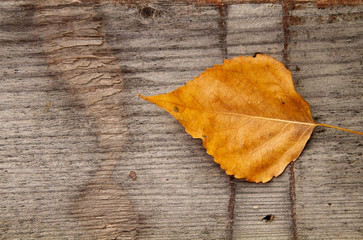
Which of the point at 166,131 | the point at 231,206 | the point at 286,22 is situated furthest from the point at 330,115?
the point at 166,131

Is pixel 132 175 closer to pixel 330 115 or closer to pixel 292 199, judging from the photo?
pixel 292 199

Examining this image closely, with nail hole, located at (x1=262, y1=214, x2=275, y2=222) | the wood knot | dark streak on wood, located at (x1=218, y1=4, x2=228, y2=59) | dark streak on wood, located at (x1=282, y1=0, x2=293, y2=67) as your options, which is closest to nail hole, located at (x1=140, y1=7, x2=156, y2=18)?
the wood knot

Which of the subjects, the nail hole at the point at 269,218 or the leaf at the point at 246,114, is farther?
the nail hole at the point at 269,218

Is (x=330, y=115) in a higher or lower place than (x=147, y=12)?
lower

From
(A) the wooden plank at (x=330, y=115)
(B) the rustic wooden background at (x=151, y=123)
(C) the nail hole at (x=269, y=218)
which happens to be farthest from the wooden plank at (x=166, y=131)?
(A) the wooden plank at (x=330, y=115)

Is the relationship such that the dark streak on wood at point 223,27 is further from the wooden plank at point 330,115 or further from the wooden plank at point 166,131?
the wooden plank at point 330,115

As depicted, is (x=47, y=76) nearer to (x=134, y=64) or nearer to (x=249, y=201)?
(x=134, y=64)
